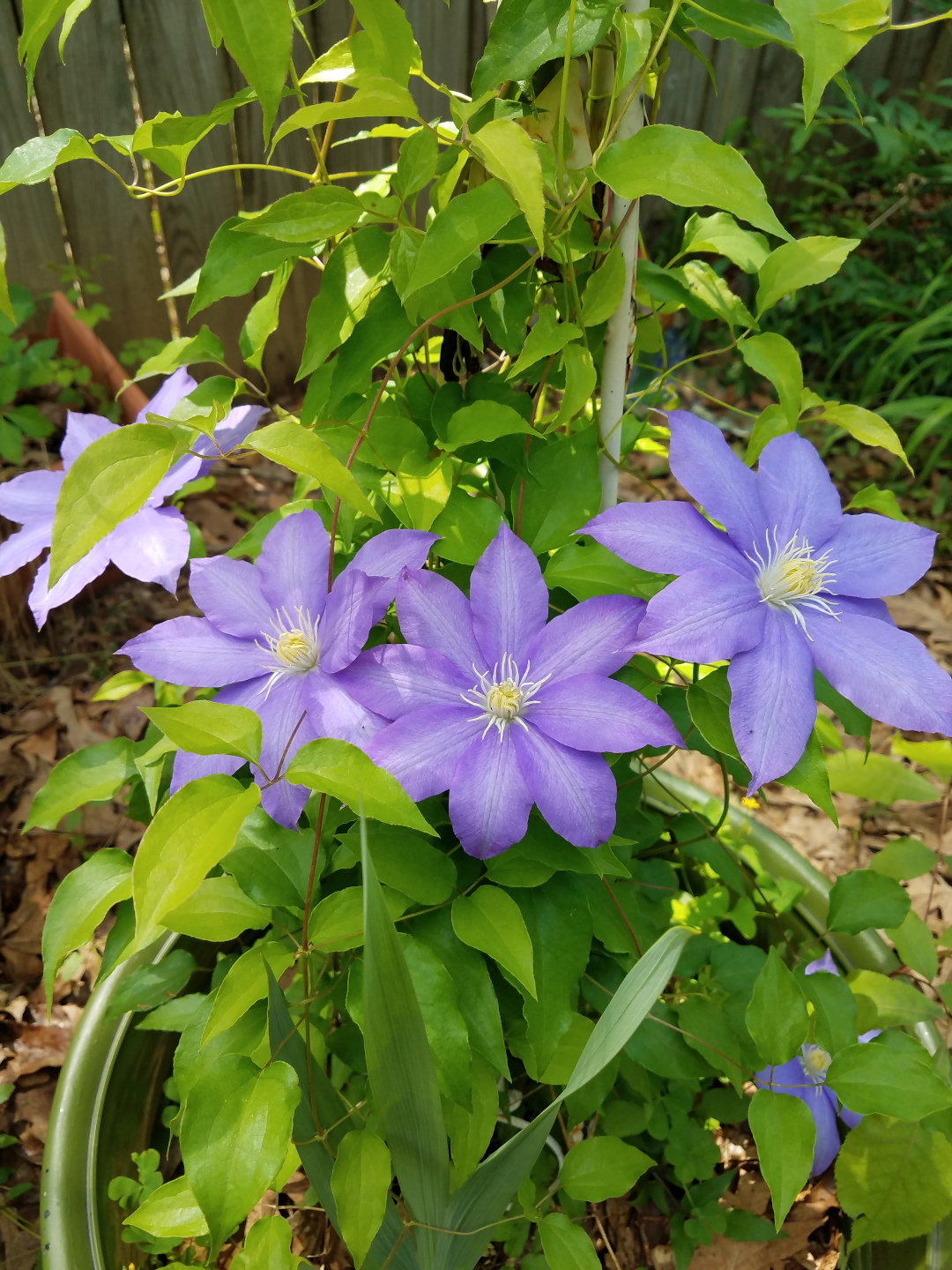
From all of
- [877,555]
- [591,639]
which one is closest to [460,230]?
[591,639]

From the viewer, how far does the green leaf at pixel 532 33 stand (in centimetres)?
56

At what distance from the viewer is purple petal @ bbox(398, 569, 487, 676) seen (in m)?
0.64

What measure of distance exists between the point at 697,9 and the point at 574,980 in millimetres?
711

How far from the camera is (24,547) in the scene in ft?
2.67

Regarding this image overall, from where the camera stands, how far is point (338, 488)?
0.48m

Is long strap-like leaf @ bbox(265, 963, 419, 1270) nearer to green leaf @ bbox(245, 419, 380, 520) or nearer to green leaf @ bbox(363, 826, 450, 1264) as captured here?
green leaf @ bbox(363, 826, 450, 1264)

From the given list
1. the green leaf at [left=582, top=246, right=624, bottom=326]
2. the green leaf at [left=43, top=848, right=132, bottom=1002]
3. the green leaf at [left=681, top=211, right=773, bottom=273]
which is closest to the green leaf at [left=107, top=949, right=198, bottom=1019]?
the green leaf at [left=43, top=848, right=132, bottom=1002]

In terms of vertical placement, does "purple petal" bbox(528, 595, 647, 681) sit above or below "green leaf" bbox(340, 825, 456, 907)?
above

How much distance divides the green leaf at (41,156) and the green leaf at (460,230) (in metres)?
0.21

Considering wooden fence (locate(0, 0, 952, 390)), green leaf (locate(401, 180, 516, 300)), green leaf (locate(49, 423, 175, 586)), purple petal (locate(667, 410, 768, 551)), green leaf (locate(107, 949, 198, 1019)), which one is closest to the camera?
green leaf (locate(49, 423, 175, 586))

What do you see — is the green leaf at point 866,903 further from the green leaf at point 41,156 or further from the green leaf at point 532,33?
the green leaf at point 41,156

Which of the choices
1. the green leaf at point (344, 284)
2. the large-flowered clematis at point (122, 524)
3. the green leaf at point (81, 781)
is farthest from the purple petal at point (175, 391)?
the green leaf at point (81, 781)

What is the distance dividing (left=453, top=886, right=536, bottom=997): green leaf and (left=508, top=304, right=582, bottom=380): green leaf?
1.25ft

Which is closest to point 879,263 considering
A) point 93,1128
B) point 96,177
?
point 96,177
